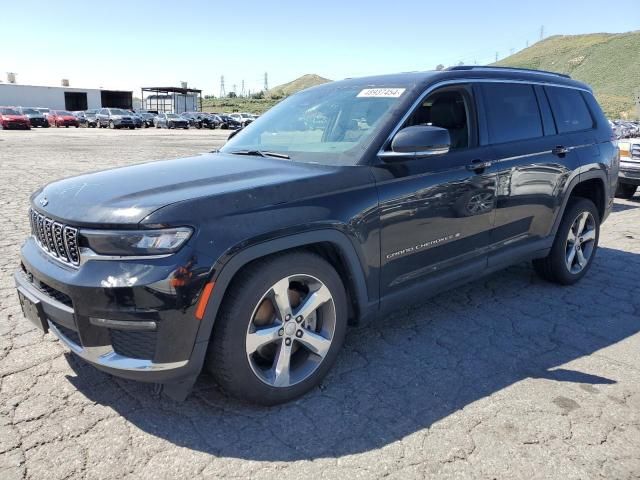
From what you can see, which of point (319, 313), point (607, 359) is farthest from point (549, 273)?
point (319, 313)

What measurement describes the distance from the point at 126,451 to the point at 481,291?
3322 mm

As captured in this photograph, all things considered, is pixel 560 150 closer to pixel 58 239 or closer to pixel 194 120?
pixel 58 239

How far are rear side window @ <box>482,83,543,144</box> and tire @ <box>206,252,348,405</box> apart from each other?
6.28 ft

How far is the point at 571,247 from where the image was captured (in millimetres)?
4840

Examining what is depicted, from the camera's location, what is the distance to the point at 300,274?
8.98 feet

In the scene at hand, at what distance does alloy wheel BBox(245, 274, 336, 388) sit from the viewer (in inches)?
106

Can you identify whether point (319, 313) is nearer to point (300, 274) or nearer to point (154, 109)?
point (300, 274)

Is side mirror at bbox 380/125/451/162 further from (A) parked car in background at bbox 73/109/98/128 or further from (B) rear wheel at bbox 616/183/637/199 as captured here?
(A) parked car in background at bbox 73/109/98/128

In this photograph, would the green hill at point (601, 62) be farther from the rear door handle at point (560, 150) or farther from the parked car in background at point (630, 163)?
the rear door handle at point (560, 150)

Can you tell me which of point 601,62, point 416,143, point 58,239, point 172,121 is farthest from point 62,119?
point 601,62

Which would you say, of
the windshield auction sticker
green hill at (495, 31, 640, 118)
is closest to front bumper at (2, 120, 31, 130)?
the windshield auction sticker

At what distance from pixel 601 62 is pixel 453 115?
107m

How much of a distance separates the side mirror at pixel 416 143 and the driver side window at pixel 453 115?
57 centimetres

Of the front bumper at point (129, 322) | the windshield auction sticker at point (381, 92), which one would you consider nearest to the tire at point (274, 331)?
the front bumper at point (129, 322)
